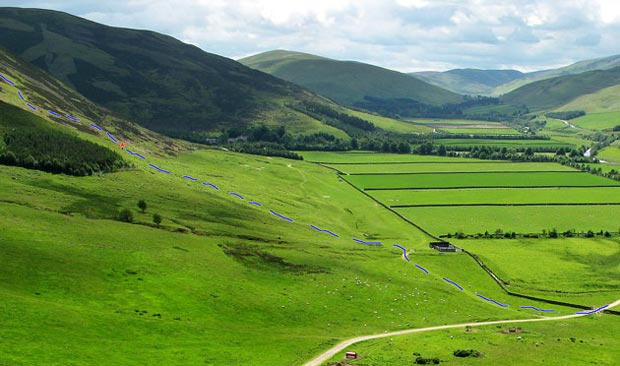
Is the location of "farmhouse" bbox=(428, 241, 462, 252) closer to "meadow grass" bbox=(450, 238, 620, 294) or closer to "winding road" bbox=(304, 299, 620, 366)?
"meadow grass" bbox=(450, 238, 620, 294)

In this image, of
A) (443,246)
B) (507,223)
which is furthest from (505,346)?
(507,223)

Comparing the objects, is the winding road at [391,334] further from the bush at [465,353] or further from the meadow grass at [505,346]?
the bush at [465,353]

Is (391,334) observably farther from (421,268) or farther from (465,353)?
(421,268)

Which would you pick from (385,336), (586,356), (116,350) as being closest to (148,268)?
(116,350)

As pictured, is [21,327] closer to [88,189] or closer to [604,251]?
[88,189]

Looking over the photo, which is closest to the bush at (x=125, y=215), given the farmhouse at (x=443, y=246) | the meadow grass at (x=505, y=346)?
the meadow grass at (x=505, y=346)

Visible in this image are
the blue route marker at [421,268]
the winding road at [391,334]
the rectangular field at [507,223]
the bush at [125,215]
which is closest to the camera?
the winding road at [391,334]

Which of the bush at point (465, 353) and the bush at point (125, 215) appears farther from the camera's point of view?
the bush at point (125, 215)
